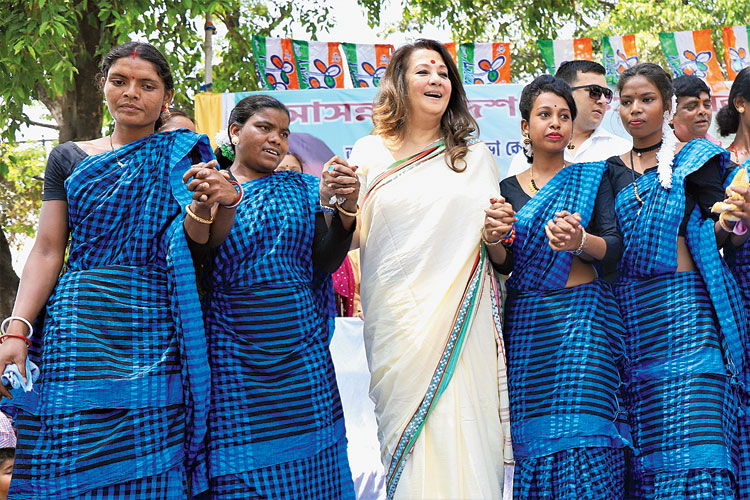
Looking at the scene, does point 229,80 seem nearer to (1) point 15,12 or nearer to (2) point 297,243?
(1) point 15,12

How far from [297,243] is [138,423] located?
2.73 ft

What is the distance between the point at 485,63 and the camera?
8086 millimetres

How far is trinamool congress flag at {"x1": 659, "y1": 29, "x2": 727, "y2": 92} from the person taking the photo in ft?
26.1

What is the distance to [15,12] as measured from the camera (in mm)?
6953

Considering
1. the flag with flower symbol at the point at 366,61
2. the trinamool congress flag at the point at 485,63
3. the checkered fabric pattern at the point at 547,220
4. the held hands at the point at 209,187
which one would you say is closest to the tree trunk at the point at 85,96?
the flag with flower symbol at the point at 366,61

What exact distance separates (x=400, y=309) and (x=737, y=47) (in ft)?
21.1

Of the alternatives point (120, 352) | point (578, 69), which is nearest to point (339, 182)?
point (120, 352)

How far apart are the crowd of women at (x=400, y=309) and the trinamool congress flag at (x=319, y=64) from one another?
4.62m

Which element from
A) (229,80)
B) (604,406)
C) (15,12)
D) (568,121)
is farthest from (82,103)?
(604,406)

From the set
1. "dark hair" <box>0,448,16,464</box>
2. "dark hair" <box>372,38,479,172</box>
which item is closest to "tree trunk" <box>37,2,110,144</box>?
"dark hair" <box>0,448,16,464</box>

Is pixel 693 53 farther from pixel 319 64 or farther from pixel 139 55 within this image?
pixel 139 55

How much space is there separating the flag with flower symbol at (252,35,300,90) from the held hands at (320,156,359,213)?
16.9 ft

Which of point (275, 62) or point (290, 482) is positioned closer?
point (290, 482)

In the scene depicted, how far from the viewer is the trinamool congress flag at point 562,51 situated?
26.2ft
